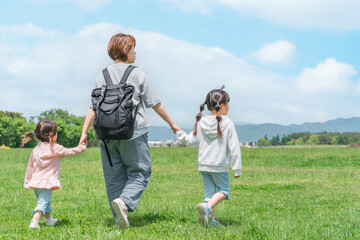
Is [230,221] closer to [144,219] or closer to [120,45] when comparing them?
[144,219]

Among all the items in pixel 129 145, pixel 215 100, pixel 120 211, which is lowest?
pixel 120 211

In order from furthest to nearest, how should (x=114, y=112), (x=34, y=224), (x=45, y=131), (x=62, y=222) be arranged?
(x=62, y=222)
(x=45, y=131)
(x=34, y=224)
(x=114, y=112)

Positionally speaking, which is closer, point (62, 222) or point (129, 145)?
point (129, 145)

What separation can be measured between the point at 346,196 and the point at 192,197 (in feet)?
11.2

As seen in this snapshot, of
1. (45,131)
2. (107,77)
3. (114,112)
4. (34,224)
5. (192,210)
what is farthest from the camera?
(192,210)

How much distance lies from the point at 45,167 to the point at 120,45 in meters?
1.94

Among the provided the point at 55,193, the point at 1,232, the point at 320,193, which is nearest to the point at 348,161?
the point at 320,193

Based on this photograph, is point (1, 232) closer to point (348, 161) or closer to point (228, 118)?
point (228, 118)

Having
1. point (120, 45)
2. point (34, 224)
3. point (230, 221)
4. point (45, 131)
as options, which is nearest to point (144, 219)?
point (230, 221)

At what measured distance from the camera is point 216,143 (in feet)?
17.7

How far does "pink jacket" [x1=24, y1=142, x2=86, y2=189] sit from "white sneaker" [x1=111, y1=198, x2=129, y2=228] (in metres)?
1.03

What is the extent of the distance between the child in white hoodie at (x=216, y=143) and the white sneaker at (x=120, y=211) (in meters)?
0.90

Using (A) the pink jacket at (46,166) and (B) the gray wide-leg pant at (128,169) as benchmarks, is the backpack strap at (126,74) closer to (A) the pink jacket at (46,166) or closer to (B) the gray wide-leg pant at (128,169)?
(B) the gray wide-leg pant at (128,169)

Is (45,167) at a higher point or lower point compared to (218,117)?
lower
